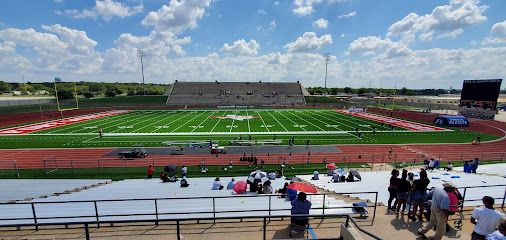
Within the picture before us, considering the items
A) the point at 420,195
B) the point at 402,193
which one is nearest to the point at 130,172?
the point at 402,193

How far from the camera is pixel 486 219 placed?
4312mm

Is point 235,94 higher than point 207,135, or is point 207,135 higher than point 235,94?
point 235,94

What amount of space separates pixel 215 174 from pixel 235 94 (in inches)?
3076

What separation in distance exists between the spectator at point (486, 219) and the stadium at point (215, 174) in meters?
1.17

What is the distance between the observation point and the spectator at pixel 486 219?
4.26 metres

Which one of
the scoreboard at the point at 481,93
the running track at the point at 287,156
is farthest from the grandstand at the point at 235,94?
the running track at the point at 287,156

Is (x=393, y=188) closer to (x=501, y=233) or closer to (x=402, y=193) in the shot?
(x=402, y=193)

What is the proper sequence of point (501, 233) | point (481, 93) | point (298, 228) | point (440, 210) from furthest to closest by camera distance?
point (481, 93) < point (298, 228) < point (440, 210) < point (501, 233)

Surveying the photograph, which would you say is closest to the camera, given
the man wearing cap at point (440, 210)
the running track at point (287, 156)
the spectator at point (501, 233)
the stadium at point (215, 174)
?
the spectator at point (501, 233)

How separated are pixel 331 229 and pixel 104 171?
18418 mm

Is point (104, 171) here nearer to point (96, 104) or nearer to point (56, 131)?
point (56, 131)

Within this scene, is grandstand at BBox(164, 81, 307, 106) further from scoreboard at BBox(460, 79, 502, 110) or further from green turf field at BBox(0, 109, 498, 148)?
scoreboard at BBox(460, 79, 502, 110)

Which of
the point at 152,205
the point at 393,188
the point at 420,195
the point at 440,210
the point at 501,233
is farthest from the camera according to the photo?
the point at 152,205

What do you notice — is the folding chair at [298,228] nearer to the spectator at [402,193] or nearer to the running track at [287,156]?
the spectator at [402,193]
